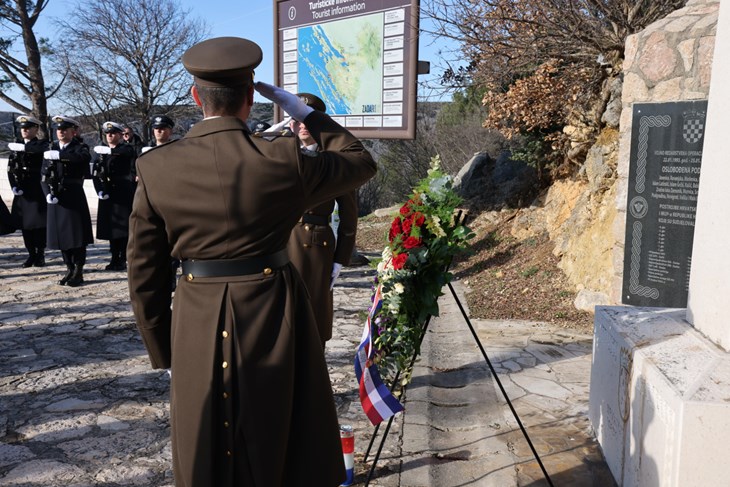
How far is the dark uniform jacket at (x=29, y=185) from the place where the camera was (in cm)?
884

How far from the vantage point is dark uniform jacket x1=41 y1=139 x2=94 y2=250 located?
8.07 m

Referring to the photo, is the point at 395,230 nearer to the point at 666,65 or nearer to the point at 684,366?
the point at 684,366

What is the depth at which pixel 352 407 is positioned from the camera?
425cm

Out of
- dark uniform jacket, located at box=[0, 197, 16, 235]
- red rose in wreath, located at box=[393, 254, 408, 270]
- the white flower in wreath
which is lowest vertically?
dark uniform jacket, located at box=[0, 197, 16, 235]

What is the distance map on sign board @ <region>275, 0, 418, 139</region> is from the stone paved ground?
9.04ft

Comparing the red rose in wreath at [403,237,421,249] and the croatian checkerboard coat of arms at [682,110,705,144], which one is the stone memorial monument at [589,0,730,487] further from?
the croatian checkerboard coat of arms at [682,110,705,144]

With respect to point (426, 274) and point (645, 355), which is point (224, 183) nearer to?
point (426, 274)

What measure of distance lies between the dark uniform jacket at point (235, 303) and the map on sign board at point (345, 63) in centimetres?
594

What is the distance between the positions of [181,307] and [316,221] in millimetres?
2014

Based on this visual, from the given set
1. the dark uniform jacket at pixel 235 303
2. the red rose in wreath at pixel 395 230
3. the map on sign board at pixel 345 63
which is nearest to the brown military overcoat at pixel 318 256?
the red rose in wreath at pixel 395 230

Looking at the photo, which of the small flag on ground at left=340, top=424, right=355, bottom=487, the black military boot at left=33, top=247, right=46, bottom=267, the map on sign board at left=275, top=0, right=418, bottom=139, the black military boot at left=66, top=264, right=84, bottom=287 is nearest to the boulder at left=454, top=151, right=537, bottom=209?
the map on sign board at left=275, top=0, right=418, bottom=139

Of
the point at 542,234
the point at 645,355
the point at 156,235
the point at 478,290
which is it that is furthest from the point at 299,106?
the point at 542,234

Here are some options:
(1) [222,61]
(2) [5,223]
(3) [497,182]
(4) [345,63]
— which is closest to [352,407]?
(1) [222,61]

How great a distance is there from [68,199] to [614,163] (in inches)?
271
